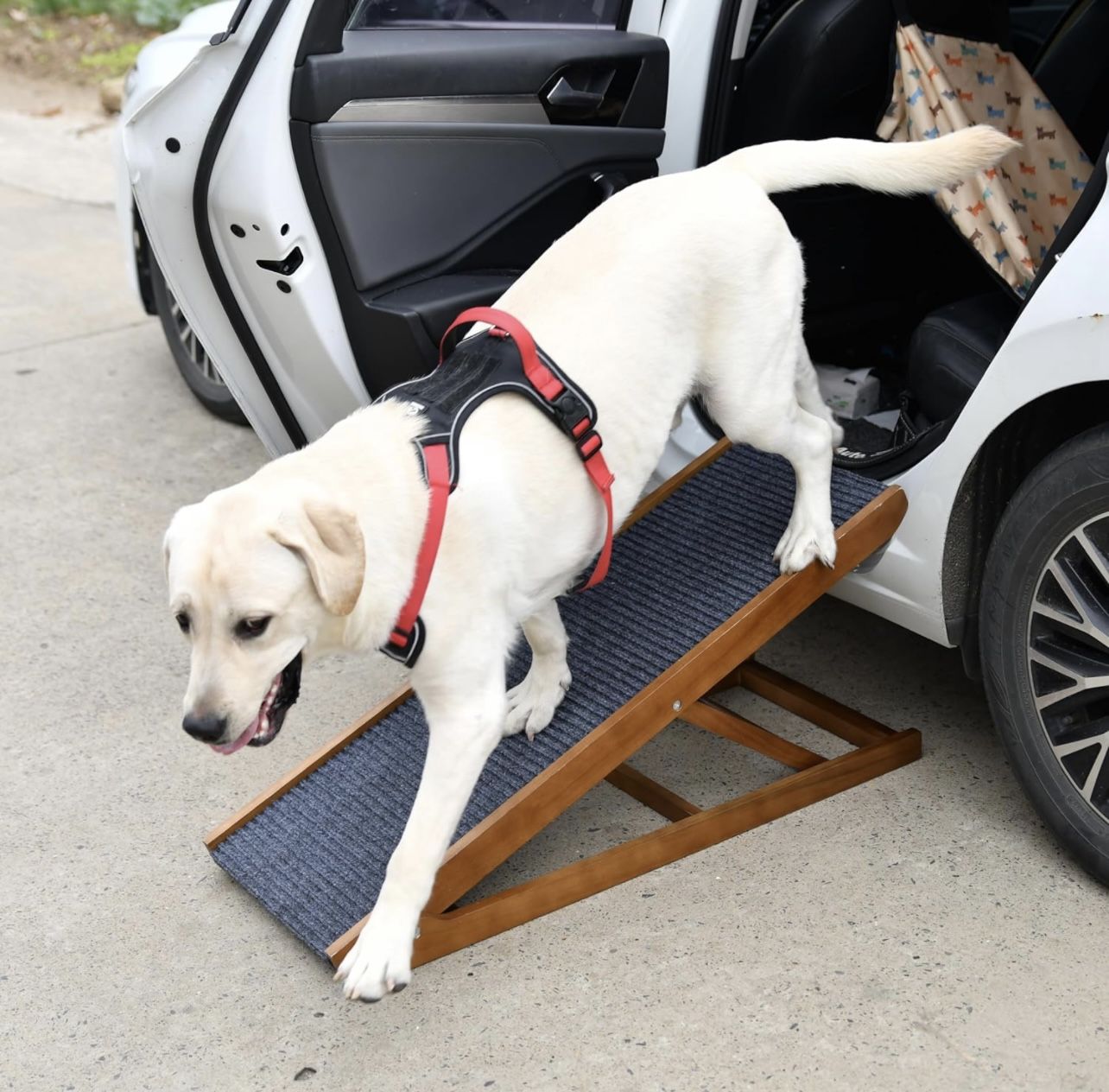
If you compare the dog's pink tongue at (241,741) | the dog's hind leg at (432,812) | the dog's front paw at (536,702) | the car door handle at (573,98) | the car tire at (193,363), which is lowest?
the car tire at (193,363)

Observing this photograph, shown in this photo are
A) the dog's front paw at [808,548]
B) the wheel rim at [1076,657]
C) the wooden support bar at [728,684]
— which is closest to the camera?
the wheel rim at [1076,657]

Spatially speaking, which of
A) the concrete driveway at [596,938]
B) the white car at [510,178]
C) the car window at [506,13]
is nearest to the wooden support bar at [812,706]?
the concrete driveway at [596,938]

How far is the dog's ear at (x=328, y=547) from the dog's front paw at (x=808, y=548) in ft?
3.38

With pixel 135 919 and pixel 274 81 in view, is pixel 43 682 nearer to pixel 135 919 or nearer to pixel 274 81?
pixel 135 919

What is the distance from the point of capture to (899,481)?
9.44 ft

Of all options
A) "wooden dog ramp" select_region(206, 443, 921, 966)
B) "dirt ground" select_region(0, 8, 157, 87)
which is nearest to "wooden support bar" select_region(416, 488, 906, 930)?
"wooden dog ramp" select_region(206, 443, 921, 966)

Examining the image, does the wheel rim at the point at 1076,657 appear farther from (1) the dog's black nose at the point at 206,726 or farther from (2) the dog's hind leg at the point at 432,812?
(1) the dog's black nose at the point at 206,726

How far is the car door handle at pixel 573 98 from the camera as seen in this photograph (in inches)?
132

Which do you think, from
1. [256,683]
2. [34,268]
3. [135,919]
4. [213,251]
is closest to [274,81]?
[213,251]

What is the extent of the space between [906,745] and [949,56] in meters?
1.68

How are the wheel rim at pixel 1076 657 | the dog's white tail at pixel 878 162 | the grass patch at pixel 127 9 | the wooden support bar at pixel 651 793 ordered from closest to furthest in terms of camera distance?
the wheel rim at pixel 1076 657, the dog's white tail at pixel 878 162, the wooden support bar at pixel 651 793, the grass patch at pixel 127 9

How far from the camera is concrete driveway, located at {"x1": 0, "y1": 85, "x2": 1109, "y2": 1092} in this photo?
234 cm

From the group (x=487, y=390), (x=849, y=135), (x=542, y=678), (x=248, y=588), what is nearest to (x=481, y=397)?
(x=487, y=390)

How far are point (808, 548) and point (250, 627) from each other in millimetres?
1206
